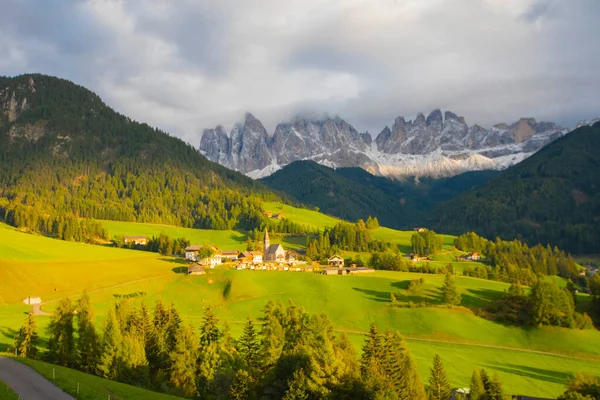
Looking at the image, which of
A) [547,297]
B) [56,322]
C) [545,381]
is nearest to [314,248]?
[547,297]

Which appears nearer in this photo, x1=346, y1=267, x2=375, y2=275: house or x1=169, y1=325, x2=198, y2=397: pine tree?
x1=169, y1=325, x2=198, y2=397: pine tree

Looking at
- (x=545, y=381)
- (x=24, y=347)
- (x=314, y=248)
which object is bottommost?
(x=545, y=381)

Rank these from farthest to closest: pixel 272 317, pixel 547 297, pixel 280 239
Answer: pixel 280 239 < pixel 547 297 < pixel 272 317

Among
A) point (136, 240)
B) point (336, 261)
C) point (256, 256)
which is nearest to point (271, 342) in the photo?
point (336, 261)

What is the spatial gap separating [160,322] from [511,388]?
4288cm

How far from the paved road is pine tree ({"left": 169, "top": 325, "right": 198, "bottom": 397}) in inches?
542

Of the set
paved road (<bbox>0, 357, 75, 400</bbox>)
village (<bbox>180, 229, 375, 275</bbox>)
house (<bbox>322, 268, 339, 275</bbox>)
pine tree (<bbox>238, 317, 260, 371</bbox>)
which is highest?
village (<bbox>180, 229, 375, 275</bbox>)

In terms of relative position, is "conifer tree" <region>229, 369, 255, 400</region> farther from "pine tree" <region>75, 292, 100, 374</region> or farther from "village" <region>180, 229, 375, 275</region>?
"village" <region>180, 229, 375, 275</region>

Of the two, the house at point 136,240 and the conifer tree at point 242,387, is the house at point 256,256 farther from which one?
the conifer tree at point 242,387

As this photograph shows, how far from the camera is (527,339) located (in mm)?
85812

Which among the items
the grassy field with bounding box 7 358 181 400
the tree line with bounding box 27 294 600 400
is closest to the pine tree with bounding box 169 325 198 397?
the tree line with bounding box 27 294 600 400

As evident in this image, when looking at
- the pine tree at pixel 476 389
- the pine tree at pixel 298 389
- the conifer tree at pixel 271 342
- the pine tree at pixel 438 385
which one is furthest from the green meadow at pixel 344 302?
the pine tree at pixel 298 389

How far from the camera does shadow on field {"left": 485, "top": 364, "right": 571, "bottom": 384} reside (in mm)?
65500

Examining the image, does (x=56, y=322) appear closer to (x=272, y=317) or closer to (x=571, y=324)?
(x=272, y=317)
